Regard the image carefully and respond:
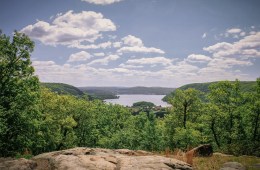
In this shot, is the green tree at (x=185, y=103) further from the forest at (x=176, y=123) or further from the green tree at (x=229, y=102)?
the green tree at (x=229, y=102)

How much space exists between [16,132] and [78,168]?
19.0 metres

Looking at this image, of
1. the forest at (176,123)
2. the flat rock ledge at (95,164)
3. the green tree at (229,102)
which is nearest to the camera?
the flat rock ledge at (95,164)

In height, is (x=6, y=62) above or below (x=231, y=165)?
above

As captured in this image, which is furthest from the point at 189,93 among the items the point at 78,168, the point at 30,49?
the point at 78,168

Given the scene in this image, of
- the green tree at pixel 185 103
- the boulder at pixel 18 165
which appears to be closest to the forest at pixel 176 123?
the green tree at pixel 185 103

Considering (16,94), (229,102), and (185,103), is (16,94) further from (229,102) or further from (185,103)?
(229,102)

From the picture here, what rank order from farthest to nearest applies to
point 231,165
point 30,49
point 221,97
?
point 221,97 → point 30,49 → point 231,165

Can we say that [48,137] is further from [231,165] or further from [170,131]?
[231,165]

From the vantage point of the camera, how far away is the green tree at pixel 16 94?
1057 inches

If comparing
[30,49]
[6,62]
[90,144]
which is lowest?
[90,144]

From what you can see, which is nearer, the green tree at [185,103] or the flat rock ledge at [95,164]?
the flat rock ledge at [95,164]

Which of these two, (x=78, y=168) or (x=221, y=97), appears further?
(x=221, y=97)

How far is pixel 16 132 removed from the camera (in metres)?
28.2

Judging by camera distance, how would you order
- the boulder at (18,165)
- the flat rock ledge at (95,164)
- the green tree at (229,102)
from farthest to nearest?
1. the green tree at (229,102)
2. the boulder at (18,165)
3. the flat rock ledge at (95,164)
